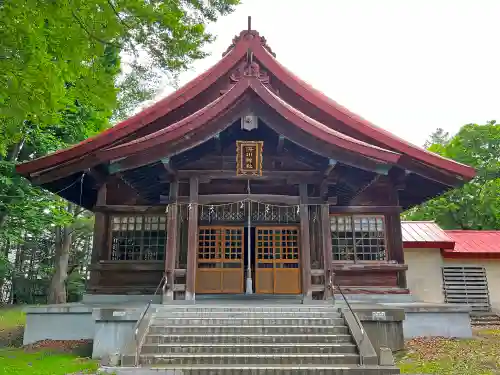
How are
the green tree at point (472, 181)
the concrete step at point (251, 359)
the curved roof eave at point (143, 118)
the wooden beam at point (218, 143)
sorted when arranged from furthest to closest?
the green tree at point (472, 181) < the curved roof eave at point (143, 118) < the wooden beam at point (218, 143) < the concrete step at point (251, 359)

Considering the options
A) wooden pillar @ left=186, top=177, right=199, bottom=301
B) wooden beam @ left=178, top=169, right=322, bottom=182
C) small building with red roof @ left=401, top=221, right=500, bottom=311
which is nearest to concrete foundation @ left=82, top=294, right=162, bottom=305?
wooden pillar @ left=186, top=177, right=199, bottom=301

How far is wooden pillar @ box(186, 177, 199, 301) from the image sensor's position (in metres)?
8.81

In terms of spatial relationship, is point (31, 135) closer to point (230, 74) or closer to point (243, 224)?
point (230, 74)

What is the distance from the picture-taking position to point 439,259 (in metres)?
14.2

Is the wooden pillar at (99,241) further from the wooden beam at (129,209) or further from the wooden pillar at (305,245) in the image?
the wooden pillar at (305,245)

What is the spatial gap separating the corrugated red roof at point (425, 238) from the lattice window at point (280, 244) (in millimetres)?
5034

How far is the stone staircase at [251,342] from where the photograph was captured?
5898 mm

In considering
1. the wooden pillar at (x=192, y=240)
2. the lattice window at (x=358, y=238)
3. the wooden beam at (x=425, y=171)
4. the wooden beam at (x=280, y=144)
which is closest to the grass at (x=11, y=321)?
the wooden pillar at (x=192, y=240)

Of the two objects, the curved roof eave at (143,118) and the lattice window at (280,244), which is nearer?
the curved roof eave at (143,118)

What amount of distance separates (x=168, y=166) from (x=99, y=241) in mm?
3402

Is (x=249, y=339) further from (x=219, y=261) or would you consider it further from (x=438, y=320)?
(x=438, y=320)

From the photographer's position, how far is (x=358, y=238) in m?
11.2

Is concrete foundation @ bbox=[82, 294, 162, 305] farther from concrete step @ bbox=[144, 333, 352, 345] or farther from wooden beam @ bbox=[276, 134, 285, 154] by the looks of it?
wooden beam @ bbox=[276, 134, 285, 154]

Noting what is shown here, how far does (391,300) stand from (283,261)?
3.02 meters
